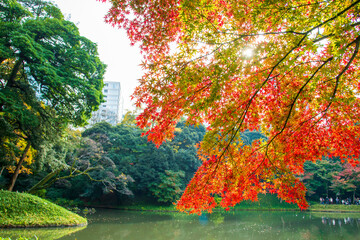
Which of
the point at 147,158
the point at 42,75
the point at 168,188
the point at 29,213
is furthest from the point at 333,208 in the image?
the point at 42,75

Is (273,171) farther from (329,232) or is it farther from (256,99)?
(329,232)

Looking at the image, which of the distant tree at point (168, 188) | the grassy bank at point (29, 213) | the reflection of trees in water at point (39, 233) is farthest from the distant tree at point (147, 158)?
the reflection of trees in water at point (39, 233)

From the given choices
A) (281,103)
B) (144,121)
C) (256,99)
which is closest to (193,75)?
(144,121)

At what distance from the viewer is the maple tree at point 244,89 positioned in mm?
2307

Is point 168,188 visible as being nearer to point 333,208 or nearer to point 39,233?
point 39,233

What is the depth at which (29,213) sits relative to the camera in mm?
7645

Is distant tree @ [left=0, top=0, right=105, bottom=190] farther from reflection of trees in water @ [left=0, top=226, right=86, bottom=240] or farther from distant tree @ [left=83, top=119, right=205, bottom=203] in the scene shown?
distant tree @ [left=83, top=119, right=205, bottom=203]

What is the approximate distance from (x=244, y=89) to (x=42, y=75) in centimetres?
614

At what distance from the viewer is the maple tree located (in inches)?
90.8

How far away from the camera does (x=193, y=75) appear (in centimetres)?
248

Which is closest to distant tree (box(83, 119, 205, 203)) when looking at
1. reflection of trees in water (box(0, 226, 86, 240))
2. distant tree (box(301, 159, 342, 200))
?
reflection of trees in water (box(0, 226, 86, 240))

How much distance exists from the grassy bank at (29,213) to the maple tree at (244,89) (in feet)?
22.7

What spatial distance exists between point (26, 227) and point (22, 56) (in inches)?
211

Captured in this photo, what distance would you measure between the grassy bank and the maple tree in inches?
272
